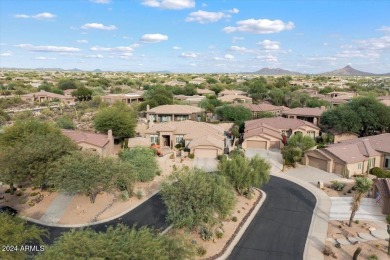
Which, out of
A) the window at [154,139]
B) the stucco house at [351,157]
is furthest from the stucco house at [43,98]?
the stucco house at [351,157]

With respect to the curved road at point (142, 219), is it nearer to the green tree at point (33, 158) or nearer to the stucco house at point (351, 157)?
the green tree at point (33, 158)

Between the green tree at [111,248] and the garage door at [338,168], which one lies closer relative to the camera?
the green tree at [111,248]

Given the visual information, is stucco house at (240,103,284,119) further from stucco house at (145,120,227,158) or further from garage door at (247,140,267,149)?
stucco house at (145,120,227,158)

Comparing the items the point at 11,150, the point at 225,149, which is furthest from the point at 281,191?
the point at 11,150

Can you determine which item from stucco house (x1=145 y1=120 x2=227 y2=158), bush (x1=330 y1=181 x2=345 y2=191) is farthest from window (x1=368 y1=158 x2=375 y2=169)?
stucco house (x1=145 y1=120 x2=227 y2=158)

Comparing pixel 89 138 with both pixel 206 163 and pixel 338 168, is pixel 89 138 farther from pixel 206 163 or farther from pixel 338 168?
pixel 338 168

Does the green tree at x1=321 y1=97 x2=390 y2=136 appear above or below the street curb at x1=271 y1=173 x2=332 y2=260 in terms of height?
above
